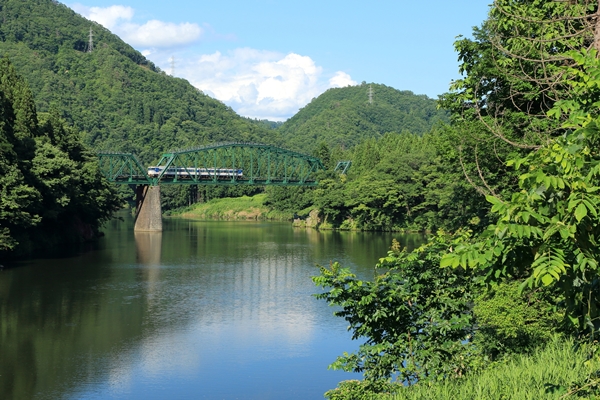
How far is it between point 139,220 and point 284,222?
27.0 meters

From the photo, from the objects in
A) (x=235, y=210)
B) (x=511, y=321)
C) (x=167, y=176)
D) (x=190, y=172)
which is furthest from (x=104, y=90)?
(x=511, y=321)

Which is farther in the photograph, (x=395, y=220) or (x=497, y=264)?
(x=395, y=220)

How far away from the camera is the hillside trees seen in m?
37.7

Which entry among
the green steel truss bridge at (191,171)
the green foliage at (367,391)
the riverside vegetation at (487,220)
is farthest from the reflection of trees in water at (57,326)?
the green steel truss bridge at (191,171)

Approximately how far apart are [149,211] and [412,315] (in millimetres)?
63620

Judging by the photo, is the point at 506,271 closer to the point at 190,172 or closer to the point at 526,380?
the point at 526,380

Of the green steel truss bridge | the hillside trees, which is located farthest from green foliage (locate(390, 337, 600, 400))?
the green steel truss bridge

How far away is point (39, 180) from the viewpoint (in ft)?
138

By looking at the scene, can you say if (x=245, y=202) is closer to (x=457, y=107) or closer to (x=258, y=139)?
(x=258, y=139)

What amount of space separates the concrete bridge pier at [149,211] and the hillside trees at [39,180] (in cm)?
1452

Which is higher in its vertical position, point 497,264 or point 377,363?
point 497,264

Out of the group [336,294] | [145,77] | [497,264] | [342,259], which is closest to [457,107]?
[336,294]

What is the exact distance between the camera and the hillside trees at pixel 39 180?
3766 cm

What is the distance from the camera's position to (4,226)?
1523 inches
